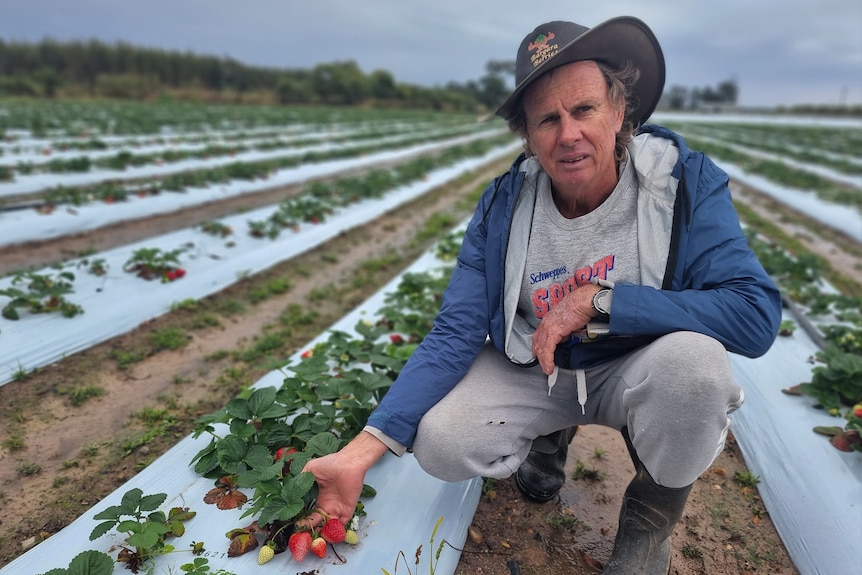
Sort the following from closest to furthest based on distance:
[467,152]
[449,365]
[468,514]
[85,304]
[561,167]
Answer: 1. [561,167]
2. [449,365]
3. [468,514]
4. [85,304]
5. [467,152]

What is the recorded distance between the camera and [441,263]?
16.1 ft

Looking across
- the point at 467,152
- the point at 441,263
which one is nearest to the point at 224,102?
the point at 467,152

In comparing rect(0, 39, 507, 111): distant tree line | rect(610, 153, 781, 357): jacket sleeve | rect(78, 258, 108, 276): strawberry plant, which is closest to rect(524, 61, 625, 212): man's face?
rect(610, 153, 781, 357): jacket sleeve

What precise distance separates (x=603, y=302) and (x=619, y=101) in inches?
27.0

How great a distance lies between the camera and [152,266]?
4133 mm

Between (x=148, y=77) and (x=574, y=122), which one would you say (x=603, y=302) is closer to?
(x=574, y=122)

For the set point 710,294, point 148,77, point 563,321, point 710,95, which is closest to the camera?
point 710,294

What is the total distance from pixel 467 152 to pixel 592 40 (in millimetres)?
13740

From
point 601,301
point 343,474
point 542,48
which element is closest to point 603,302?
point 601,301

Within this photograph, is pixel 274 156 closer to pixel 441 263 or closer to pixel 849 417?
pixel 441 263

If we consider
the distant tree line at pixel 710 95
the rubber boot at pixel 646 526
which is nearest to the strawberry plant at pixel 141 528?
the rubber boot at pixel 646 526

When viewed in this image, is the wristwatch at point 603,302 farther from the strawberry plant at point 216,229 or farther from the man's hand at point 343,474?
the strawberry plant at point 216,229

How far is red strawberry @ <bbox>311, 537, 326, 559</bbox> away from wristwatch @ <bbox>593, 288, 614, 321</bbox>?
41.5 inches

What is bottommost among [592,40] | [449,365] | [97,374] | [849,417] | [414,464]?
[97,374]
